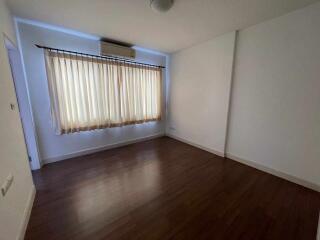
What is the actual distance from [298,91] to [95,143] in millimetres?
3885

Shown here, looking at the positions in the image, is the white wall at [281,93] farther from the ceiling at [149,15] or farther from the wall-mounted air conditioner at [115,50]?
the wall-mounted air conditioner at [115,50]


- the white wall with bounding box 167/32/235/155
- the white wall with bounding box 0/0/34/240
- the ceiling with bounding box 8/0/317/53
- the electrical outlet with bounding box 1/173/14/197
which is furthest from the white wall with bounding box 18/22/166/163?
the white wall with bounding box 167/32/235/155

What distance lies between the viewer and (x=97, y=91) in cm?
305

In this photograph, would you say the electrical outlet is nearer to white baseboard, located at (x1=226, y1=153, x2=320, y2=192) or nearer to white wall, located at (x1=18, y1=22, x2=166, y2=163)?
white wall, located at (x1=18, y1=22, x2=166, y2=163)

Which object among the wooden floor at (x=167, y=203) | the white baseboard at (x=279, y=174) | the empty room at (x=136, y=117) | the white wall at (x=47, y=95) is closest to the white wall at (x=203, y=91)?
the empty room at (x=136, y=117)

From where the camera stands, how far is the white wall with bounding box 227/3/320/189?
76.2 inches

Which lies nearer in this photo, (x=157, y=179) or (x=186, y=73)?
(x=157, y=179)

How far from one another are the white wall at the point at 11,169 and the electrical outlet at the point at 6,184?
32mm

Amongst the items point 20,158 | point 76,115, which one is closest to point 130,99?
point 76,115

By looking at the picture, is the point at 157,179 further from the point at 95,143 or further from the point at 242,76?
the point at 242,76

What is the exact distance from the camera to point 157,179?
7.48ft

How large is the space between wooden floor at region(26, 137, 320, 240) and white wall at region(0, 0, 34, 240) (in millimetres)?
200

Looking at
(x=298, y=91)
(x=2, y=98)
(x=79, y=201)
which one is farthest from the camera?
(x=298, y=91)

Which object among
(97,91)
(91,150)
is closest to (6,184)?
(91,150)
